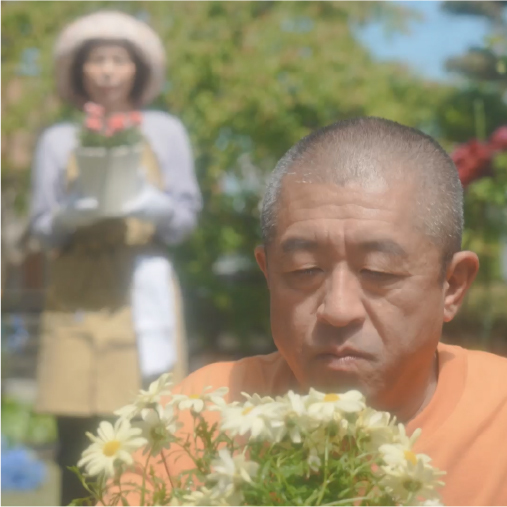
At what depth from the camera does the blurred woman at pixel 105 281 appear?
3.89 m

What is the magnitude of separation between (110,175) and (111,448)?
258 cm

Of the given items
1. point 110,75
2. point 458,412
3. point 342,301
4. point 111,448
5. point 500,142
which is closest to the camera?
point 111,448

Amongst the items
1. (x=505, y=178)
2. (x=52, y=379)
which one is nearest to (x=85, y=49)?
(x=52, y=379)

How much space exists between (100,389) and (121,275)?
1.70ft

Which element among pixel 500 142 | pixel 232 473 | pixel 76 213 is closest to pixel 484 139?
pixel 500 142

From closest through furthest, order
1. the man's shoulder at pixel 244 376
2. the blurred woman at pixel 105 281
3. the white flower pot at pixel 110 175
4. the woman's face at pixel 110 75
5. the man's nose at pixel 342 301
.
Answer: the man's nose at pixel 342 301 < the man's shoulder at pixel 244 376 < the white flower pot at pixel 110 175 < the blurred woman at pixel 105 281 < the woman's face at pixel 110 75

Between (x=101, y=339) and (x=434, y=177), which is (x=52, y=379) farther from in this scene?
(x=434, y=177)

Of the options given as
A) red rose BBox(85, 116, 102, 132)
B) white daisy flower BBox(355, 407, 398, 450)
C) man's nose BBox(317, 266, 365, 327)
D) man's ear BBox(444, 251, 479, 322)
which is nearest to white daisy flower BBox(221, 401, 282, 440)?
white daisy flower BBox(355, 407, 398, 450)

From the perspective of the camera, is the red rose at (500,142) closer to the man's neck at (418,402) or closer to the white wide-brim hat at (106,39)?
the white wide-brim hat at (106,39)

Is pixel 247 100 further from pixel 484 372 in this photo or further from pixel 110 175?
pixel 484 372

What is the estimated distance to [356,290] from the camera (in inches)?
60.0

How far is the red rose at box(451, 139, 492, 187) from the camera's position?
14.6ft

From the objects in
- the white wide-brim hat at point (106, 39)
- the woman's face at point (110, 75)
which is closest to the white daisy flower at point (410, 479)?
the woman's face at point (110, 75)

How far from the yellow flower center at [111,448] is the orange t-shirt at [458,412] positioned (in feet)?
0.85
